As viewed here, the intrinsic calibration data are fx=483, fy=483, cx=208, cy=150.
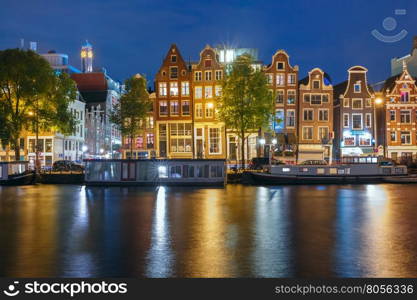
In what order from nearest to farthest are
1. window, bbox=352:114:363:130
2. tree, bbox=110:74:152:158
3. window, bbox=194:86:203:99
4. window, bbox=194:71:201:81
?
tree, bbox=110:74:152:158
window, bbox=194:86:203:99
window, bbox=194:71:201:81
window, bbox=352:114:363:130

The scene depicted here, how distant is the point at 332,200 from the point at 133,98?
40.9m

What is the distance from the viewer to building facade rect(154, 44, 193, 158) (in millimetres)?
77562

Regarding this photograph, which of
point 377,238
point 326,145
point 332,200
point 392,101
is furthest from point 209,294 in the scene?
point 392,101

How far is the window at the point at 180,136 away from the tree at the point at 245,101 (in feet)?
49.9

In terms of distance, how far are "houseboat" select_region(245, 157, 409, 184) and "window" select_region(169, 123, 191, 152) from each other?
86.6 ft

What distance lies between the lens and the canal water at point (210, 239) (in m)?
13.7

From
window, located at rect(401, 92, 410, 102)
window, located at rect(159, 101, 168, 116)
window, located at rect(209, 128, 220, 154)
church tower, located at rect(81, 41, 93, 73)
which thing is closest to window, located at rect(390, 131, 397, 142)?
window, located at rect(401, 92, 410, 102)

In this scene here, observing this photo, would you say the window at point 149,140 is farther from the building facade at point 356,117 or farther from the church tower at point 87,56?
the church tower at point 87,56

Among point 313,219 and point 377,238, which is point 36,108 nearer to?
point 313,219

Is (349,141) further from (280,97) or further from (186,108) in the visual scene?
(186,108)

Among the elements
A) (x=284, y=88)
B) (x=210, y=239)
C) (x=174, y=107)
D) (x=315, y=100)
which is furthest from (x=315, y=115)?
(x=210, y=239)

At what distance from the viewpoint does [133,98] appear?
2704 inches

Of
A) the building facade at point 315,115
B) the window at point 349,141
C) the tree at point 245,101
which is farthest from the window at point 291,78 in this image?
the tree at point 245,101

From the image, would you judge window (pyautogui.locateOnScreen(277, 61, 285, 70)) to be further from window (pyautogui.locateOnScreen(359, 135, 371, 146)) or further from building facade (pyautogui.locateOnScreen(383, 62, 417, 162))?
building facade (pyautogui.locateOnScreen(383, 62, 417, 162))
